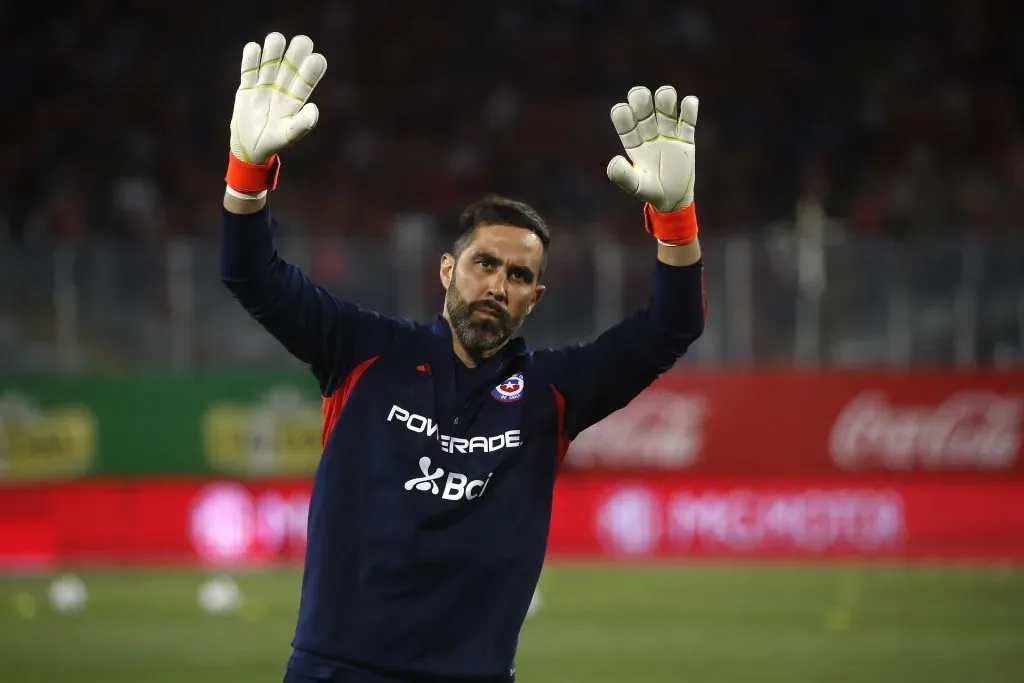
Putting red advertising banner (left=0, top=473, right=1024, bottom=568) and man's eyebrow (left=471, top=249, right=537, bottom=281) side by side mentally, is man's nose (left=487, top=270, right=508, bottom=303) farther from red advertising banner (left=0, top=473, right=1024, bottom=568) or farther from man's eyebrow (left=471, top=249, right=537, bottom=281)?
red advertising banner (left=0, top=473, right=1024, bottom=568)

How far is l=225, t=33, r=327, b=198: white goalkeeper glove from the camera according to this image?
12.3 feet

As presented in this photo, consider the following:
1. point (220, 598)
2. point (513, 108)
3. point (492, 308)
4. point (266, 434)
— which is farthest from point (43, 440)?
point (492, 308)

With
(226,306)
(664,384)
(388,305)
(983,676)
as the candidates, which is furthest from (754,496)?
(983,676)

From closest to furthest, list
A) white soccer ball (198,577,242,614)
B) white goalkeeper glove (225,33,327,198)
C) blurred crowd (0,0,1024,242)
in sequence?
white goalkeeper glove (225,33,327,198) < white soccer ball (198,577,242,614) < blurred crowd (0,0,1024,242)

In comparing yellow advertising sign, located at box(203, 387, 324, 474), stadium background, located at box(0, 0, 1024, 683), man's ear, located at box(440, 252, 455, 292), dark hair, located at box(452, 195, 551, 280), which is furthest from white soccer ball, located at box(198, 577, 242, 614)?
dark hair, located at box(452, 195, 551, 280)

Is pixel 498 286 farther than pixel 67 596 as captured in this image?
No

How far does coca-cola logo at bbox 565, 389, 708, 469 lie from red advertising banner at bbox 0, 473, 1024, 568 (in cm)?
23

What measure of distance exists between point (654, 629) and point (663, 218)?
8371 mm

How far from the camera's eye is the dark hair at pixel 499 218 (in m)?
4.18

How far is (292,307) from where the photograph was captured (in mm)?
3936

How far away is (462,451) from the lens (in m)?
4.07

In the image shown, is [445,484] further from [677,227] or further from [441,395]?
[677,227]

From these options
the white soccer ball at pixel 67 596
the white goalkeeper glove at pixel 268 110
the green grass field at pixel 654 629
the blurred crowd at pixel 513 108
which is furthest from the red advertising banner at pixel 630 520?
the white goalkeeper glove at pixel 268 110

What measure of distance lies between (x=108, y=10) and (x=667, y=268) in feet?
67.4
